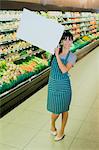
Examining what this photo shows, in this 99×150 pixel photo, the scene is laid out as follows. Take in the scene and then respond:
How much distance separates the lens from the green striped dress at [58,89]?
157 inches

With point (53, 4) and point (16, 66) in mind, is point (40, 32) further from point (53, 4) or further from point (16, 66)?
point (53, 4)

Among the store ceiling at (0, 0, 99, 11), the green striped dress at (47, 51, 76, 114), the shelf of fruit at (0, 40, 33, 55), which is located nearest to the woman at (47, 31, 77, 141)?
the green striped dress at (47, 51, 76, 114)

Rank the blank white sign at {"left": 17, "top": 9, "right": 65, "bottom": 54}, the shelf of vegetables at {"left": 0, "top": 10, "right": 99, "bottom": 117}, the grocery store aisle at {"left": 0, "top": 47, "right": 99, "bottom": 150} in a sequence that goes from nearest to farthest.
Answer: the blank white sign at {"left": 17, "top": 9, "right": 65, "bottom": 54}, the grocery store aisle at {"left": 0, "top": 47, "right": 99, "bottom": 150}, the shelf of vegetables at {"left": 0, "top": 10, "right": 99, "bottom": 117}

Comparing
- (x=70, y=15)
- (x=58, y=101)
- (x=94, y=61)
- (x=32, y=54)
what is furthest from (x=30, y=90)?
(x=70, y=15)

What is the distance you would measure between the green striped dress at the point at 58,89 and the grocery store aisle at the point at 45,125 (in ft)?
1.72

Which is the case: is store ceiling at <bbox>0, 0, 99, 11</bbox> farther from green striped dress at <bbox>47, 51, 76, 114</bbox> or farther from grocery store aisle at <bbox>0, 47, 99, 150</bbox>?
green striped dress at <bbox>47, 51, 76, 114</bbox>

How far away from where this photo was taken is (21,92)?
606 cm

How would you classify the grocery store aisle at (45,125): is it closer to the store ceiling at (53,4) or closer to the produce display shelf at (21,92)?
the produce display shelf at (21,92)

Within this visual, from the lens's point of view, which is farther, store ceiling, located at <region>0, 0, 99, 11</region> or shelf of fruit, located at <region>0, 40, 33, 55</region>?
store ceiling, located at <region>0, 0, 99, 11</region>

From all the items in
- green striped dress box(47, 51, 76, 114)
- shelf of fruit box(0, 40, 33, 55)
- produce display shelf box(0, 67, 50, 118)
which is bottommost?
produce display shelf box(0, 67, 50, 118)

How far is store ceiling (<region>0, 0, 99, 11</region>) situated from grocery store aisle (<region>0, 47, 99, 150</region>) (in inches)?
77.6

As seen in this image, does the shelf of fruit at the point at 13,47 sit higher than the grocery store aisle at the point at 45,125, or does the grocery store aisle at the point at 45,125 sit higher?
the shelf of fruit at the point at 13,47

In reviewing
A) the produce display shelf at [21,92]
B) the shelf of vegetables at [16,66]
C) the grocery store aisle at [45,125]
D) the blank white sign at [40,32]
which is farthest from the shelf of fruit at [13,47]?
the blank white sign at [40,32]

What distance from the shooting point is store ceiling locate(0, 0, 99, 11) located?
639 cm
